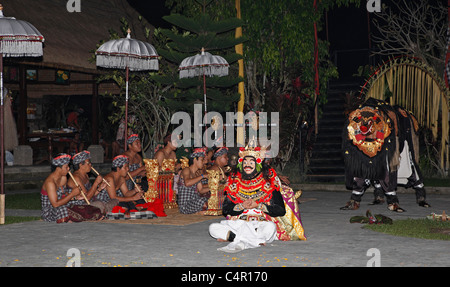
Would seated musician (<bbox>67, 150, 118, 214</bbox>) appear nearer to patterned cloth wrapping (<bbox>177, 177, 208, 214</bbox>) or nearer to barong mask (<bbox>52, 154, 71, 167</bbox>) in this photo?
barong mask (<bbox>52, 154, 71, 167</bbox>)

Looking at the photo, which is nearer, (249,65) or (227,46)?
(227,46)

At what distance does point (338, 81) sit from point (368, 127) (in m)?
9.87

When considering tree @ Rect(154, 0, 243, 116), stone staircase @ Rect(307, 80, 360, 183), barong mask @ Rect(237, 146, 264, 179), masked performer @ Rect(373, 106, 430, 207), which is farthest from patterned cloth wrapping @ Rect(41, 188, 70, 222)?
stone staircase @ Rect(307, 80, 360, 183)

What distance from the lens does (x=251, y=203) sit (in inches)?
320

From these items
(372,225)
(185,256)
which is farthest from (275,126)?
(185,256)

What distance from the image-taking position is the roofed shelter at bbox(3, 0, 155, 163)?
18.6 metres

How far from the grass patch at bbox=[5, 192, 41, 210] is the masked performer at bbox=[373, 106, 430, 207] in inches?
278

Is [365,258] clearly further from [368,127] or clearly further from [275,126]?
[275,126]

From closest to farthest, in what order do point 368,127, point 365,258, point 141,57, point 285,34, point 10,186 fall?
point 365,258 → point 368,127 → point 141,57 → point 10,186 → point 285,34

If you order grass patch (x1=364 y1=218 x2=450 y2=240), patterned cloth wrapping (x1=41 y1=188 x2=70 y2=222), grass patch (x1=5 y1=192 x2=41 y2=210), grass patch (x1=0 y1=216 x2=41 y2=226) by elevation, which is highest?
patterned cloth wrapping (x1=41 y1=188 x2=70 y2=222)

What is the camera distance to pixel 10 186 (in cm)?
1734

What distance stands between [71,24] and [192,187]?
35.8 feet

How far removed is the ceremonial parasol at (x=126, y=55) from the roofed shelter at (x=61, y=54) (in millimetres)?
4848

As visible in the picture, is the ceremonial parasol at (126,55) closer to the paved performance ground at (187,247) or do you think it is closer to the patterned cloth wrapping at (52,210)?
the patterned cloth wrapping at (52,210)
